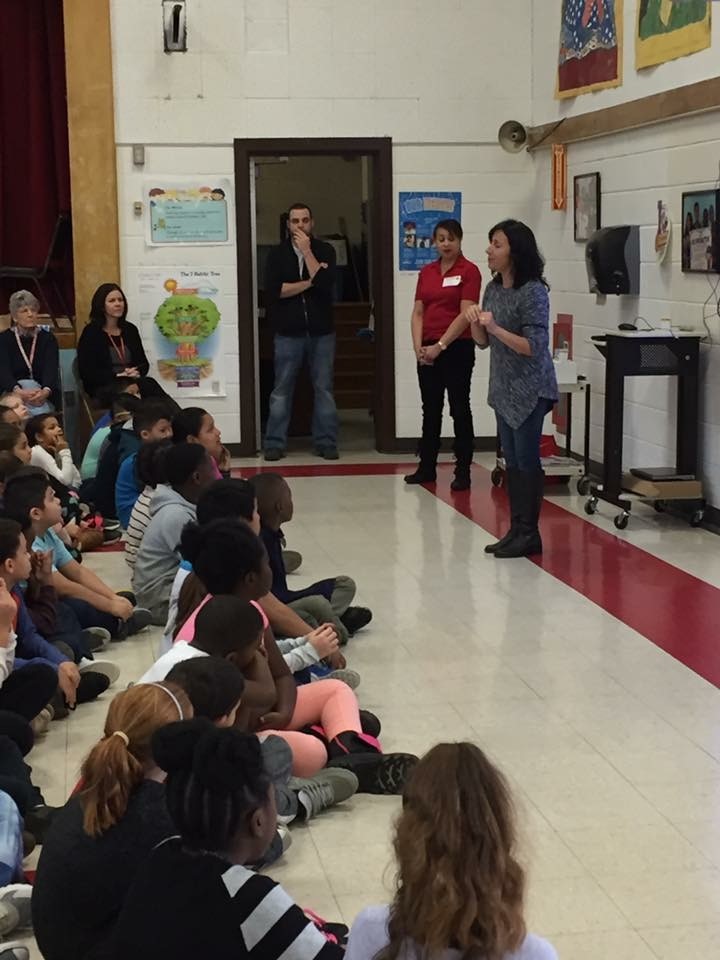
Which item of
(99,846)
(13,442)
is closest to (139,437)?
(13,442)

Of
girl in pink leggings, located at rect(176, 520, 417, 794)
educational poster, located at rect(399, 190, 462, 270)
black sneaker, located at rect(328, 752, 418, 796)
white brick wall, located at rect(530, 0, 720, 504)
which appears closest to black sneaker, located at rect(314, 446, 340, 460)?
educational poster, located at rect(399, 190, 462, 270)

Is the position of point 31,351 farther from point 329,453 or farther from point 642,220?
point 642,220

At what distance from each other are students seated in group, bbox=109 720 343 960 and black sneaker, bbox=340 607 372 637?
3202mm

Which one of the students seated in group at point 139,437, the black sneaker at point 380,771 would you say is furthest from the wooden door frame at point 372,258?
the black sneaker at point 380,771

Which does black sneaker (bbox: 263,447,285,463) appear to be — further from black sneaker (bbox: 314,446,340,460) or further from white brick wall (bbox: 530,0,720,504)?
white brick wall (bbox: 530,0,720,504)

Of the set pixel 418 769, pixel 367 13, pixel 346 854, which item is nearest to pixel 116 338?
pixel 367 13

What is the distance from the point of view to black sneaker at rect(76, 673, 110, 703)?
14.8ft

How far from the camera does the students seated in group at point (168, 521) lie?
514cm

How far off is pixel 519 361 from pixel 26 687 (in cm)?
315

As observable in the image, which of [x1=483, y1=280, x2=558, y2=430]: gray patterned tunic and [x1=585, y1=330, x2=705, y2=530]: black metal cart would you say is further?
[x1=585, y1=330, x2=705, y2=530]: black metal cart

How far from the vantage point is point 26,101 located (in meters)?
9.91

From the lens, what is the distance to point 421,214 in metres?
9.84

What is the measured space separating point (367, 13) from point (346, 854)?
7424mm

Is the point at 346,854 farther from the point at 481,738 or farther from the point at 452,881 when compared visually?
the point at 452,881
